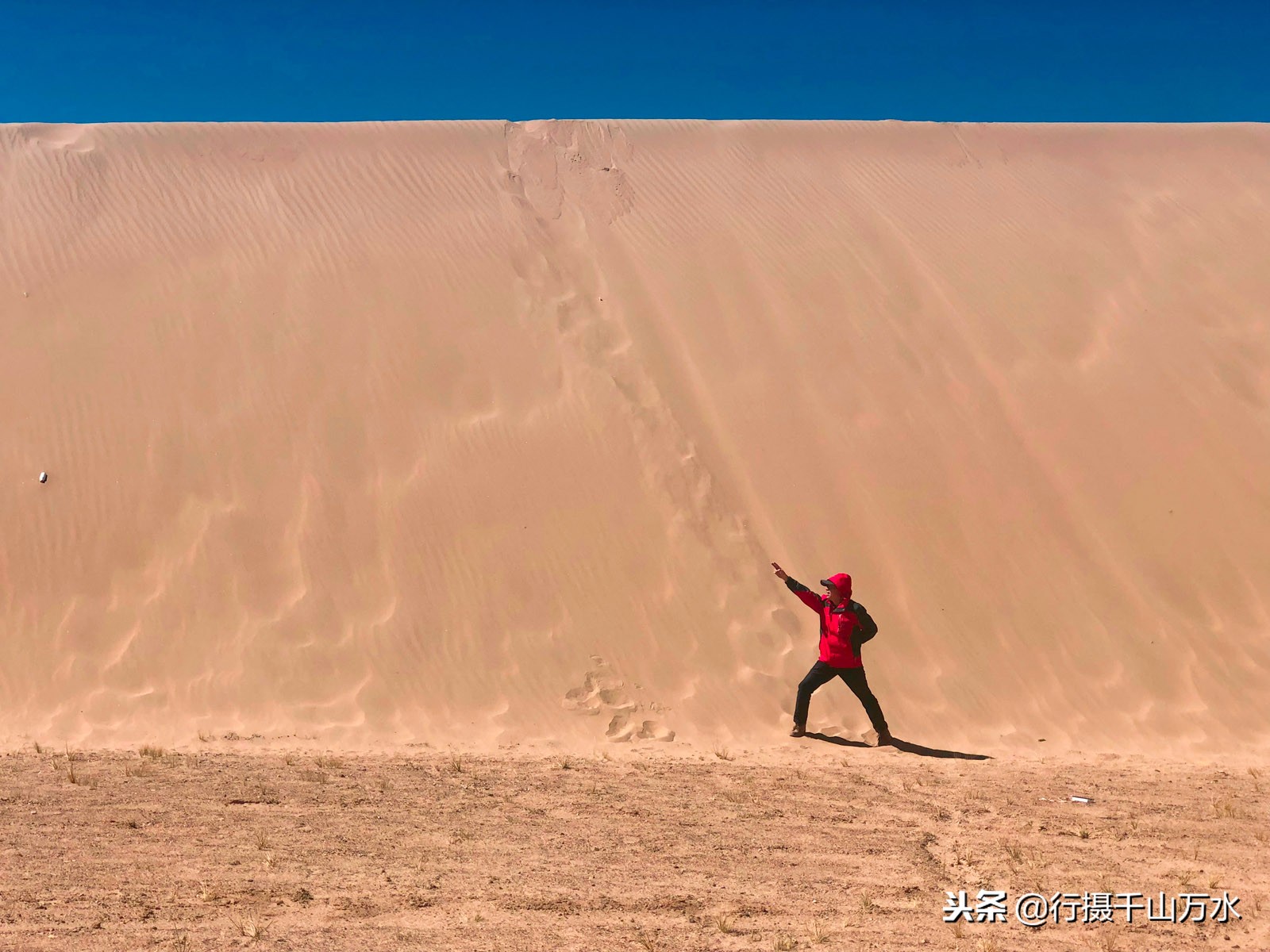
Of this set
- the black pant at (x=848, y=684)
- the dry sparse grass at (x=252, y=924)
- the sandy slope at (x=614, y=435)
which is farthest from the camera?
the sandy slope at (x=614, y=435)

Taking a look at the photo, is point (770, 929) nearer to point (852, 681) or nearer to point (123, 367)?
point (852, 681)

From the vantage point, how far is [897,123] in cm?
1537

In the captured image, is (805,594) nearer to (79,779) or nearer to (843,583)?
(843,583)

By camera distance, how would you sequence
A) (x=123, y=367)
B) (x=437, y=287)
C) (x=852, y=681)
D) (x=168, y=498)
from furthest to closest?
(x=437, y=287)
(x=123, y=367)
(x=168, y=498)
(x=852, y=681)

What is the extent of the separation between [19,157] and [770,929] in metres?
13.1

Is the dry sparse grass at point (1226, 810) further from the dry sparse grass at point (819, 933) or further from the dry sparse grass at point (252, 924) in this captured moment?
the dry sparse grass at point (252, 924)

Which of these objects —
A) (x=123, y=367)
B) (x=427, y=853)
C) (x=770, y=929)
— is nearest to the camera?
(x=770, y=929)

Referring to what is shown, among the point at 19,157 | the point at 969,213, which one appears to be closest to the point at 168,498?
the point at 19,157

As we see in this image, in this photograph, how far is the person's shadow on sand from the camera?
7.54 meters

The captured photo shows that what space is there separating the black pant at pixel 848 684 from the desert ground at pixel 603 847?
1.41 feet

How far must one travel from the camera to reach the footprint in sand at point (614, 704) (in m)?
7.94

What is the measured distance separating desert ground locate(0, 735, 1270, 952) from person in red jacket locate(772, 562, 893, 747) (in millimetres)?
506

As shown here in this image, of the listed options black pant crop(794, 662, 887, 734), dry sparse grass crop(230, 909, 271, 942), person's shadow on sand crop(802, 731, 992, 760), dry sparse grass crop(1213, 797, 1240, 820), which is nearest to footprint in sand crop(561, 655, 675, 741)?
black pant crop(794, 662, 887, 734)

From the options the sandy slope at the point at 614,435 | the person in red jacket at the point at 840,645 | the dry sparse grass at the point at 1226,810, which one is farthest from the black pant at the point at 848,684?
the dry sparse grass at the point at 1226,810
